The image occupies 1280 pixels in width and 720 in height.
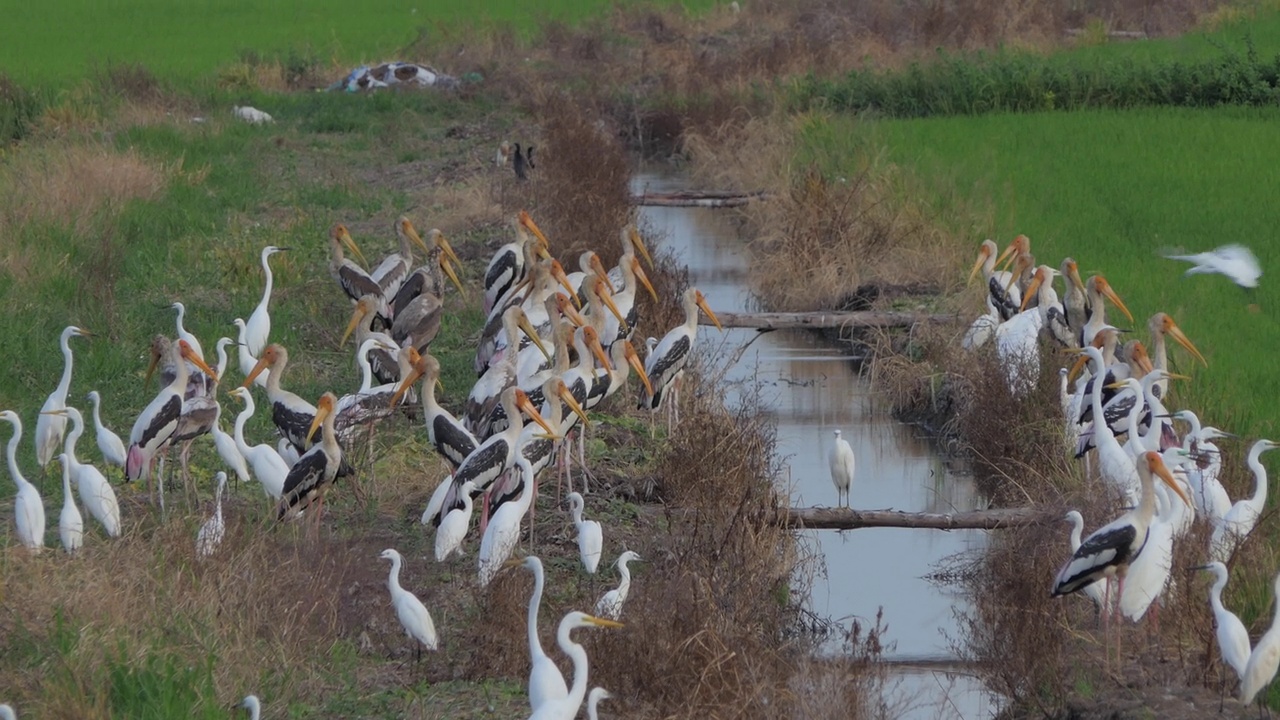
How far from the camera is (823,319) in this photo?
12.2m

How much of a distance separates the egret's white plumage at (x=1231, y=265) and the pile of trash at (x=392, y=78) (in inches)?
706

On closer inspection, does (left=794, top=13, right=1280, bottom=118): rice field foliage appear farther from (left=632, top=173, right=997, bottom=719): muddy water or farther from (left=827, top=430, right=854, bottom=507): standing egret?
(left=827, top=430, right=854, bottom=507): standing egret

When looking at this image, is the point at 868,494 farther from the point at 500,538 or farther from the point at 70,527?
the point at 70,527

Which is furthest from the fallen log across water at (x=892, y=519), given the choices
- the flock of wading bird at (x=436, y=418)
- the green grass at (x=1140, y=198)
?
the green grass at (x=1140, y=198)

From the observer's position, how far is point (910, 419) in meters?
11.6

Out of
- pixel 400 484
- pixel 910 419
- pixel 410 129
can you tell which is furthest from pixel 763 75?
pixel 400 484

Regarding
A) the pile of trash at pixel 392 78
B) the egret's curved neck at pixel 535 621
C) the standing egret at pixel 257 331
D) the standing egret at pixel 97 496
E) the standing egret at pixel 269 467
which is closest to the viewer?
the egret's curved neck at pixel 535 621

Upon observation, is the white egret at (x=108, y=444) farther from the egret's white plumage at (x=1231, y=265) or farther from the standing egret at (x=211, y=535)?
the egret's white plumage at (x=1231, y=265)

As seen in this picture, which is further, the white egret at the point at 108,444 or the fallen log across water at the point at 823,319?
the fallen log across water at the point at 823,319

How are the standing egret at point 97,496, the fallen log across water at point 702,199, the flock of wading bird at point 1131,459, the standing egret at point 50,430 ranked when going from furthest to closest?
1. the fallen log across water at point 702,199
2. the standing egret at point 50,430
3. the standing egret at point 97,496
4. the flock of wading bird at point 1131,459

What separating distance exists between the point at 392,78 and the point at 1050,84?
11410 mm

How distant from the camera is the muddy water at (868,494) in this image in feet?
25.0

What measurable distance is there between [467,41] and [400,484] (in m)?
24.7

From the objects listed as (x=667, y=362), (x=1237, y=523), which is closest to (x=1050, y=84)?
(x=667, y=362)
